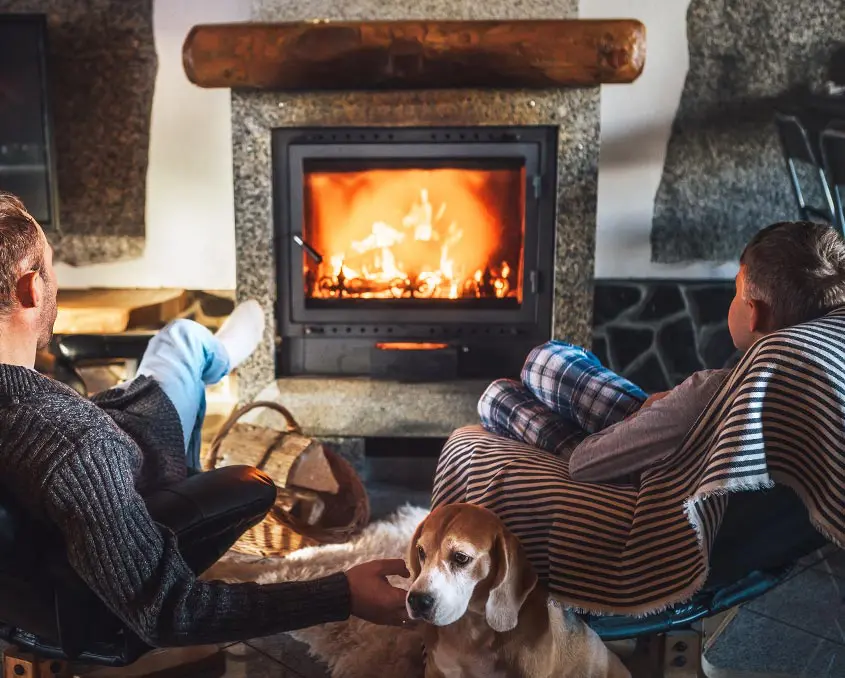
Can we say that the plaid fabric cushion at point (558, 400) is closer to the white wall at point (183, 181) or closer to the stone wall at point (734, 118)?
the stone wall at point (734, 118)

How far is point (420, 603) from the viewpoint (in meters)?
1.28

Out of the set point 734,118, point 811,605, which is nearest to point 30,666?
point 811,605

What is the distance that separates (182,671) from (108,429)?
0.85 metres

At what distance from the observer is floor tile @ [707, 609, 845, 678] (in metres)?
1.78

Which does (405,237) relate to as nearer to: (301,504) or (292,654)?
(301,504)

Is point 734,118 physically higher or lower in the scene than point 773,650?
higher

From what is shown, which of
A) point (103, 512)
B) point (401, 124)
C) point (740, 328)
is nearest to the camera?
point (103, 512)

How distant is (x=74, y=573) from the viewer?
111cm

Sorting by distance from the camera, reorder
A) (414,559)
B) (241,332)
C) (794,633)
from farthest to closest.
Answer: (241,332) < (794,633) < (414,559)

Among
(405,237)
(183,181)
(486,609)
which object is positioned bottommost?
(486,609)

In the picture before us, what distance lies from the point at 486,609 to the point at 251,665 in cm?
70

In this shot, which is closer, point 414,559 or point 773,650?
point 414,559

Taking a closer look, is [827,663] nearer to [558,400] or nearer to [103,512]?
[558,400]

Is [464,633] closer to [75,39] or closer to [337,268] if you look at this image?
[337,268]
